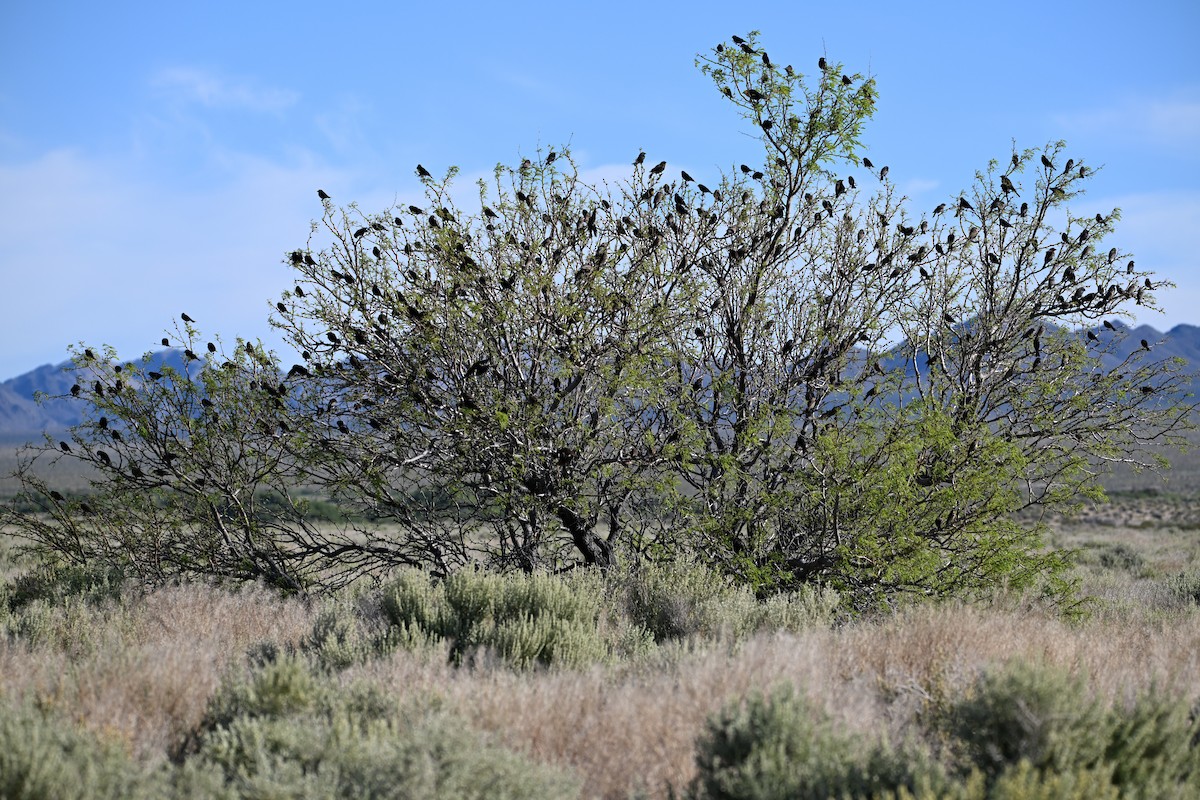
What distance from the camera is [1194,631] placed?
21.2 feet

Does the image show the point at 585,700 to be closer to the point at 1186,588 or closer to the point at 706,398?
the point at 706,398

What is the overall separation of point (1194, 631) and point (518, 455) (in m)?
4.96

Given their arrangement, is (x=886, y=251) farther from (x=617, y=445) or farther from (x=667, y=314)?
(x=617, y=445)

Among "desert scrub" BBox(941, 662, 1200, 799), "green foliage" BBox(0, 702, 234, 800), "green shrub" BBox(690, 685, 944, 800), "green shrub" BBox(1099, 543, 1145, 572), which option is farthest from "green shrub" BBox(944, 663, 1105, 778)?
"green shrub" BBox(1099, 543, 1145, 572)

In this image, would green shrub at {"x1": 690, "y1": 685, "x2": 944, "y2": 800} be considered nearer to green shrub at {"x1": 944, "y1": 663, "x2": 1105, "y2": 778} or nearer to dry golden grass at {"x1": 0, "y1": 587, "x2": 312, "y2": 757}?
green shrub at {"x1": 944, "y1": 663, "x2": 1105, "y2": 778}

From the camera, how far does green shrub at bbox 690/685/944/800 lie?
125 inches

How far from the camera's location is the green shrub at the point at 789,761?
3.17 meters

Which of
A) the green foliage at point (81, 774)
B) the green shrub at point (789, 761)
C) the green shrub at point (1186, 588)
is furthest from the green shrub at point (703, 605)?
the green shrub at point (1186, 588)

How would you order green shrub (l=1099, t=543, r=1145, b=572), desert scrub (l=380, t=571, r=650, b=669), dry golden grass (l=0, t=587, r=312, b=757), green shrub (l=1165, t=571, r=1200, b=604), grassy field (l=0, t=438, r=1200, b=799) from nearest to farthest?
1. grassy field (l=0, t=438, r=1200, b=799)
2. dry golden grass (l=0, t=587, r=312, b=757)
3. desert scrub (l=380, t=571, r=650, b=669)
4. green shrub (l=1165, t=571, r=1200, b=604)
5. green shrub (l=1099, t=543, r=1145, b=572)

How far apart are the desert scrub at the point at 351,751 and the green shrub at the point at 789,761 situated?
55 cm

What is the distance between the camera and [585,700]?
4.27 metres

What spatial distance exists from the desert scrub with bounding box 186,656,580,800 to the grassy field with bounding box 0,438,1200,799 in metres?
0.01

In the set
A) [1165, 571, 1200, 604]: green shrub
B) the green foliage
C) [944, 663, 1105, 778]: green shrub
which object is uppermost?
[944, 663, 1105, 778]: green shrub

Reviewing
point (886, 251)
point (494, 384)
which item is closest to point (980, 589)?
point (886, 251)
